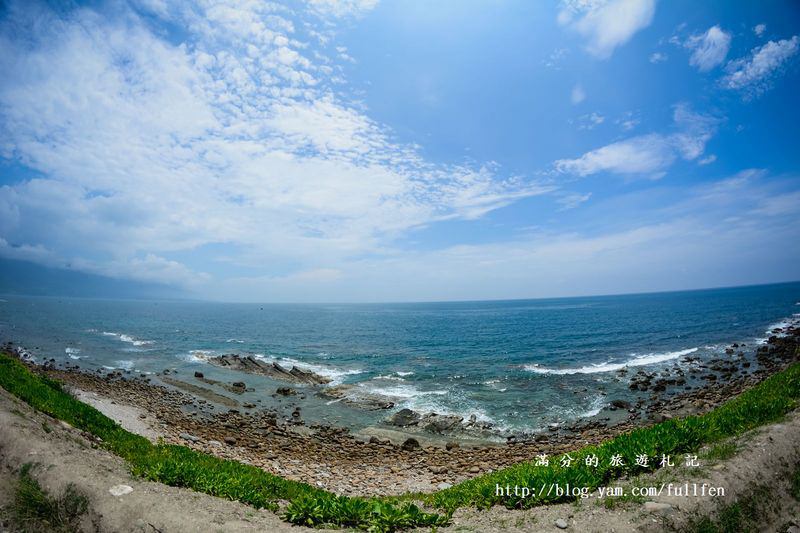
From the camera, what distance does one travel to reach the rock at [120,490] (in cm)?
806

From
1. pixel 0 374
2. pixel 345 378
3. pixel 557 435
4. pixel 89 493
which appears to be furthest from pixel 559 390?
pixel 0 374

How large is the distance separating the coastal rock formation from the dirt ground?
31.0 metres

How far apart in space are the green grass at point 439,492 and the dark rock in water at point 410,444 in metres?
13.1

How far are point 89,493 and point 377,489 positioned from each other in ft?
40.2

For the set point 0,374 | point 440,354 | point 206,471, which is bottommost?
point 440,354

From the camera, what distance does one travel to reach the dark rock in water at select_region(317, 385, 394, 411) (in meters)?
30.9

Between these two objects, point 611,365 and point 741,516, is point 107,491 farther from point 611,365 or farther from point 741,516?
point 611,365

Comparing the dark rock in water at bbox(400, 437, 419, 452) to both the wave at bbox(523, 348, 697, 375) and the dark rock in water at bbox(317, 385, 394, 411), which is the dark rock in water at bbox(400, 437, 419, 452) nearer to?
the dark rock in water at bbox(317, 385, 394, 411)

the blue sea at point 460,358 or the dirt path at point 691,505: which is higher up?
the dirt path at point 691,505

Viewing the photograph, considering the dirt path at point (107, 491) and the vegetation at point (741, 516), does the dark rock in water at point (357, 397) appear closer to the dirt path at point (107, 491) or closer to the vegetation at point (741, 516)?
the dirt path at point (107, 491)

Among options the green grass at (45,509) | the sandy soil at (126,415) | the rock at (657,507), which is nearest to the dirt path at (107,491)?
the green grass at (45,509)

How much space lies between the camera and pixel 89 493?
7.89m

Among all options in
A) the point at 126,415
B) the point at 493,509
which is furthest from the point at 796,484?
the point at 126,415

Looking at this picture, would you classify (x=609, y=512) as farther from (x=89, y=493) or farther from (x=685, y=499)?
(x=89, y=493)
